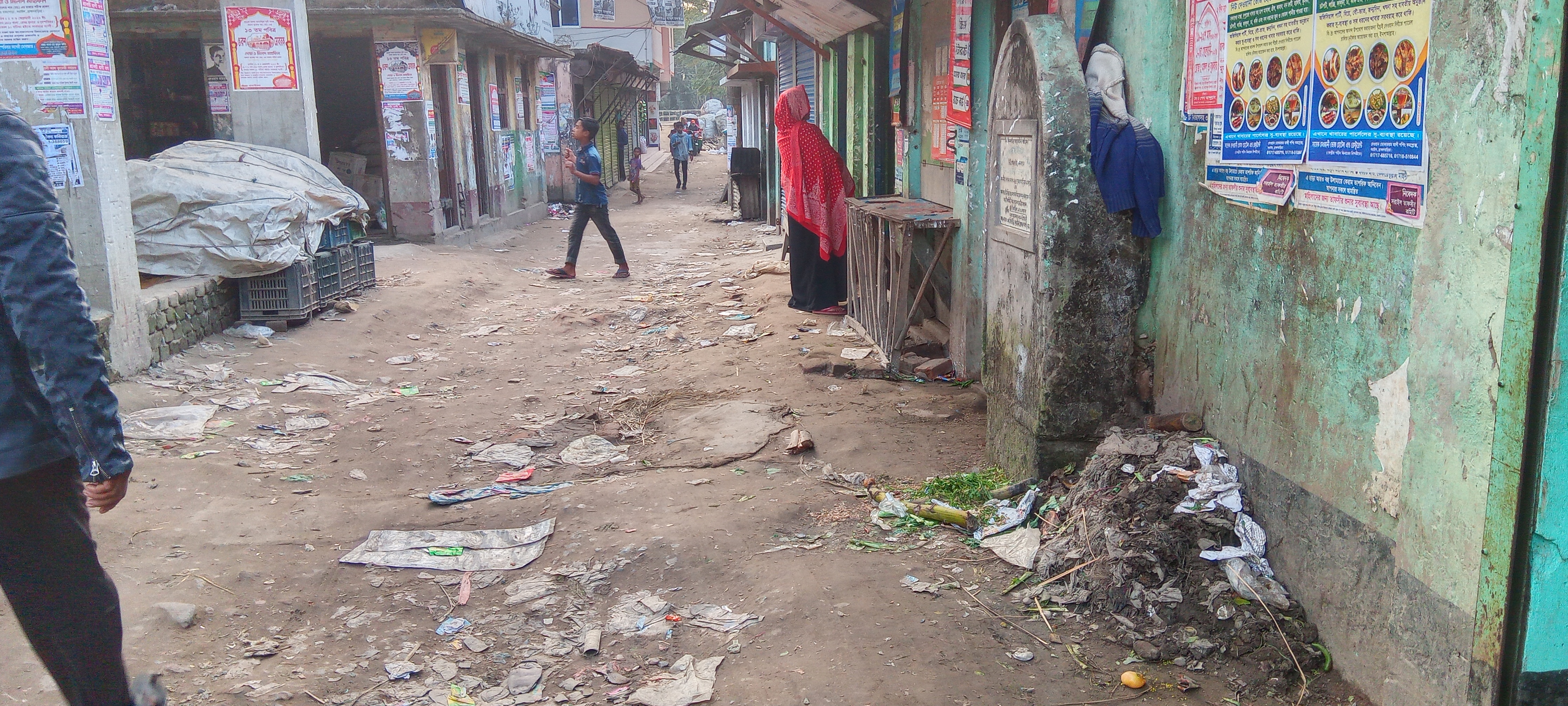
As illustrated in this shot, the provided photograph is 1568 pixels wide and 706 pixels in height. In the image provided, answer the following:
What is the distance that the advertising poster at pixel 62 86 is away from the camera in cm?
586

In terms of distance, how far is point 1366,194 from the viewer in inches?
103

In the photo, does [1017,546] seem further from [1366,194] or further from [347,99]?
[347,99]

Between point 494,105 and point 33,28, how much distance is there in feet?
34.8

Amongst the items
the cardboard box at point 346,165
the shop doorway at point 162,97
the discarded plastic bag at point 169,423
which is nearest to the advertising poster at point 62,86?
the discarded plastic bag at point 169,423

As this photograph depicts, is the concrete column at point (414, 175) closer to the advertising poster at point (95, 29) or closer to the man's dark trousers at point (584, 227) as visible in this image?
the man's dark trousers at point (584, 227)

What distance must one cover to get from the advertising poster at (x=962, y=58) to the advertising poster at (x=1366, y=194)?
3.34 metres

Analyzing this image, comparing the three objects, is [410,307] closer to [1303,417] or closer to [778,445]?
[778,445]

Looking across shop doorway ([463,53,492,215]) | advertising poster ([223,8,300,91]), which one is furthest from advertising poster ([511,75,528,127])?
advertising poster ([223,8,300,91])

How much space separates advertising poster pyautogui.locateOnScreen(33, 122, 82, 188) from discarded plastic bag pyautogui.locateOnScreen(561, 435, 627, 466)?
3.37 m

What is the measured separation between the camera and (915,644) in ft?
10.2

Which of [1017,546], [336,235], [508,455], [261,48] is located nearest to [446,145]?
[261,48]

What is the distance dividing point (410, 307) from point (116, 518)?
202 inches

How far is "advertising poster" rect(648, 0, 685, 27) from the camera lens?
3075 centimetres

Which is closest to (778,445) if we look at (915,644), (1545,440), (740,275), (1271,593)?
(915,644)
